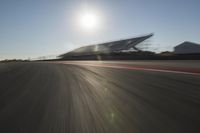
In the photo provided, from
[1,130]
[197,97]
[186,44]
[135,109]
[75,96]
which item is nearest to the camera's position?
[1,130]

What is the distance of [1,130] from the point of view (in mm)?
3902

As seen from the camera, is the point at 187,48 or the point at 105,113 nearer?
the point at 105,113

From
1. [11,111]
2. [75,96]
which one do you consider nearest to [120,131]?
[11,111]

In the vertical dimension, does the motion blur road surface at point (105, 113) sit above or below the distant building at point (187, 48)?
above

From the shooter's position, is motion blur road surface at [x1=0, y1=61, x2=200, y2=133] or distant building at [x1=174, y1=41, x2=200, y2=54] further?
distant building at [x1=174, y1=41, x2=200, y2=54]

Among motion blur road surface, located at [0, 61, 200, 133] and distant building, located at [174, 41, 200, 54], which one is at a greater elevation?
motion blur road surface, located at [0, 61, 200, 133]

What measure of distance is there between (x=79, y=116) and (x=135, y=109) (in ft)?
3.58

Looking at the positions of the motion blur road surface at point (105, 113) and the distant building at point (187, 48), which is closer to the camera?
the motion blur road surface at point (105, 113)

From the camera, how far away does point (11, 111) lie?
512cm

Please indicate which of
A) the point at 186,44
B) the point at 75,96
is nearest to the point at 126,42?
the point at 186,44

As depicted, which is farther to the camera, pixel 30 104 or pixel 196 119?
pixel 30 104

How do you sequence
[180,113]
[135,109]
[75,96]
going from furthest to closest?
[75,96] → [135,109] → [180,113]

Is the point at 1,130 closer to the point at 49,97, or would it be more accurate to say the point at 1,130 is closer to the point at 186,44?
the point at 49,97

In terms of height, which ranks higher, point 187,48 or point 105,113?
point 105,113
